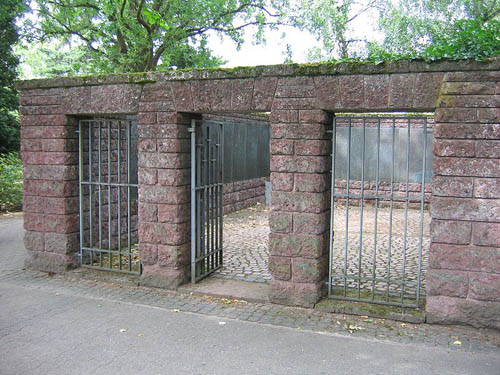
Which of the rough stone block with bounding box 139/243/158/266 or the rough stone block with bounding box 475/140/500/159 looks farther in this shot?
the rough stone block with bounding box 139/243/158/266

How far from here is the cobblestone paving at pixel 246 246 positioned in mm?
7425

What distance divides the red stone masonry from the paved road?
635mm

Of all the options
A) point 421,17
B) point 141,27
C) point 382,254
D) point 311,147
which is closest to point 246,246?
point 382,254

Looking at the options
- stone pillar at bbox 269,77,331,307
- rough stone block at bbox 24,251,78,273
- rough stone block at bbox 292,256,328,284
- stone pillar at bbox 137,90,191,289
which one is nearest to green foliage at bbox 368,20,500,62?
stone pillar at bbox 269,77,331,307

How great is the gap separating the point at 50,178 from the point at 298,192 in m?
3.75

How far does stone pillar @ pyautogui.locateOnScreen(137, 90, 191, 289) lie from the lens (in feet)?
21.2

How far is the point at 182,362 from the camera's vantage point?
4547 mm

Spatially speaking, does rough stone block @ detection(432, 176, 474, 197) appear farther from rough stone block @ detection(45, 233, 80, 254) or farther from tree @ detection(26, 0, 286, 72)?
tree @ detection(26, 0, 286, 72)

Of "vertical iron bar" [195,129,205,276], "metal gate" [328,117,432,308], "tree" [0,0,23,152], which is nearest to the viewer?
"metal gate" [328,117,432,308]

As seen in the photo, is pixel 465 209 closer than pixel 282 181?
Yes

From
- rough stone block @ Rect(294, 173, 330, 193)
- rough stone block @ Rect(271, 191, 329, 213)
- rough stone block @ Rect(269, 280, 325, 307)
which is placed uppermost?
rough stone block @ Rect(294, 173, 330, 193)

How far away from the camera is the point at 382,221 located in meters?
12.5

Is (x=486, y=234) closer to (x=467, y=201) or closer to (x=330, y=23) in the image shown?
(x=467, y=201)

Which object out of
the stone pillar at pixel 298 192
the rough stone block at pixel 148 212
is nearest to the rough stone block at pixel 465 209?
the stone pillar at pixel 298 192
